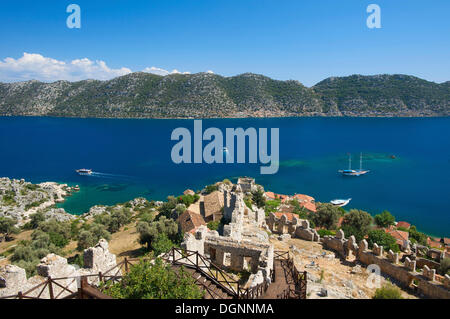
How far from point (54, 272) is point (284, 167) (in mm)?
79951

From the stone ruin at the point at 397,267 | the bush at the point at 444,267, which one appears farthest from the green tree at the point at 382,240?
the stone ruin at the point at 397,267

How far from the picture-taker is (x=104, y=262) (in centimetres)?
1261

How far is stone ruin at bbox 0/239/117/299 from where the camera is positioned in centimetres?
998

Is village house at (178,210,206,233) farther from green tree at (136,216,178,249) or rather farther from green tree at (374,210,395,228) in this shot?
green tree at (374,210,395,228)

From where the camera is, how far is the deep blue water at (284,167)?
196 ft

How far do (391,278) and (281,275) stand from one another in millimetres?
10024

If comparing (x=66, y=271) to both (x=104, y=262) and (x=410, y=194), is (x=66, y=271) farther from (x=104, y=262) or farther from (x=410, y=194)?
(x=410, y=194)

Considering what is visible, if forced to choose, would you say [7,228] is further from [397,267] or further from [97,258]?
[397,267]

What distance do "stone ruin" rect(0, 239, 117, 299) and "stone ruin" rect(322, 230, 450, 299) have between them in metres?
17.8

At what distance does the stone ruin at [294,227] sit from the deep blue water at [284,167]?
32416mm

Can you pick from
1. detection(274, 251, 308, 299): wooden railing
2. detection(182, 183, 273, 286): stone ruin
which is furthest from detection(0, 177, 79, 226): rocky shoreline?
detection(274, 251, 308, 299): wooden railing

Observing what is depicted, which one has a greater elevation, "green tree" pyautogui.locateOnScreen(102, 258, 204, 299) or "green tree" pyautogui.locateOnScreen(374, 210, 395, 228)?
"green tree" pyautogui.locateOnScreen(102, 258, 204, 299)

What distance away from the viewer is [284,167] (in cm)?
8638
